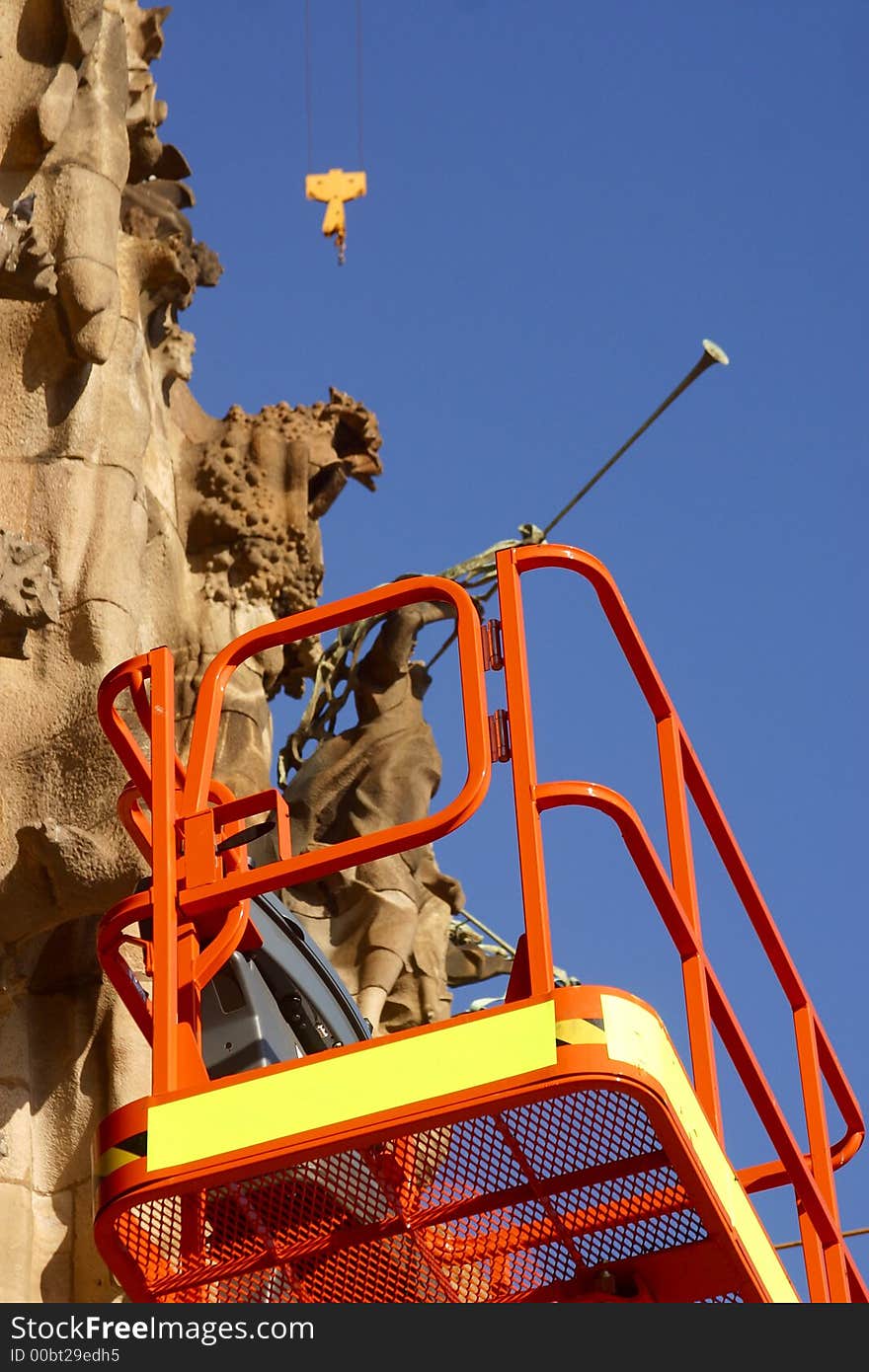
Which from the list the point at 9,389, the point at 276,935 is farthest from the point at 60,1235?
the point at 9,389

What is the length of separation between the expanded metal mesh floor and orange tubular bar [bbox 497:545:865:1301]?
0.38m

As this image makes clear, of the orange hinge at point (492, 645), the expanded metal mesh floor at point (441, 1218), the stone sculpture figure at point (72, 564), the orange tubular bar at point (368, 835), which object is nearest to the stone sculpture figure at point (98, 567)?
the stone sculpture figure at point (72, 564)

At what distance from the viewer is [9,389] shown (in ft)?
41.0

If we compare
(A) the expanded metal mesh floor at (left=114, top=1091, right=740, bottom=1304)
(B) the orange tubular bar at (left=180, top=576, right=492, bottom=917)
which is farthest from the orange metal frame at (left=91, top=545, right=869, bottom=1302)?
(A) the expanded metal mesh floor at (left=114, top=1091, right=740, bottom=1304)

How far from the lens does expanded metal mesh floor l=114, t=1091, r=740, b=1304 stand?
789 centimetres

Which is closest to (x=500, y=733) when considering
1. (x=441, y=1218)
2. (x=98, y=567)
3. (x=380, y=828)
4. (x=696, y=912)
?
(x=696, y=912)

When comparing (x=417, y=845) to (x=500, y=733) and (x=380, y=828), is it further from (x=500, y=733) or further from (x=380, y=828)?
(x=380, y=828)

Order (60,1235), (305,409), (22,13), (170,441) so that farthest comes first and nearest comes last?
1. (305,409)
2. (170,441)
3. (22,13)
4. (60,1235)

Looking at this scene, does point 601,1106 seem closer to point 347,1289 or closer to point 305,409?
point 347,1289

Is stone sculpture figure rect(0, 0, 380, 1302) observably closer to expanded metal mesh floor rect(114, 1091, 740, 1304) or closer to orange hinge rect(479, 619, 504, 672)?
orange hinge rect(479, 619, 504, 672)

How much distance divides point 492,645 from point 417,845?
724mm

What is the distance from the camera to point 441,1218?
812 centimetres

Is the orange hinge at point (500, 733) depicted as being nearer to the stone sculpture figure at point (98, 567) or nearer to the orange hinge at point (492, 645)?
the orange hinge at point (492, 645)

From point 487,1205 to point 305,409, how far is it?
8.35 m
